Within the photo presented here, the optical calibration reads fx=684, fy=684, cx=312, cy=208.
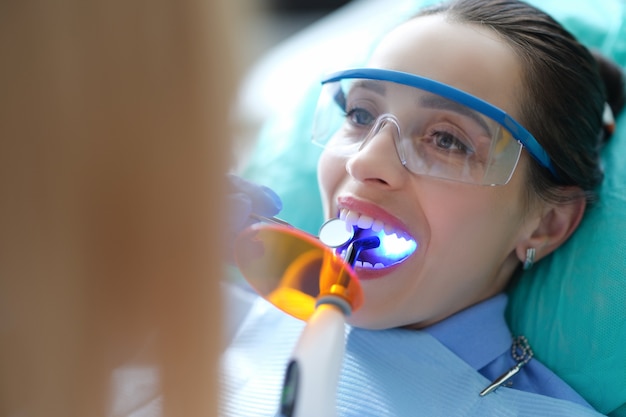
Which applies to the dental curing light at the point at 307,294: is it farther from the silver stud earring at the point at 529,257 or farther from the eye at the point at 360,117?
the silver stud earring at the point at 529,257

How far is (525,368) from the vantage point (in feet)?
4.20

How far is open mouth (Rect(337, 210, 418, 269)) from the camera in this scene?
43.5 inches

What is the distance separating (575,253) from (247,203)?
0.68 metres

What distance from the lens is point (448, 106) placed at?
1125 millimetres

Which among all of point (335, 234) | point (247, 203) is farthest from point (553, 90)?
point (247, 203)

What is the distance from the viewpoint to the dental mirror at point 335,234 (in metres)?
1.03

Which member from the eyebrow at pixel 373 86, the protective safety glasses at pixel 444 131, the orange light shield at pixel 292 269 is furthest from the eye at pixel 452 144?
the orange light shield at pixel 292 269

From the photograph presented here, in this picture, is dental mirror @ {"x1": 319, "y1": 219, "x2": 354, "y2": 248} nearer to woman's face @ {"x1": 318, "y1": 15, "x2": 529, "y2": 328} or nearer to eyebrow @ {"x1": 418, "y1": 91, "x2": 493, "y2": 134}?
woman's face @ {"x1": 318, "y1": 15, "x2": 529, "y2": 328}

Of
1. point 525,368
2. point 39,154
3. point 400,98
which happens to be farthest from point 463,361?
point 39,154

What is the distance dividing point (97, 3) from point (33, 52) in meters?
0.06

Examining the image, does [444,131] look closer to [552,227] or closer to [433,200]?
[433,200]

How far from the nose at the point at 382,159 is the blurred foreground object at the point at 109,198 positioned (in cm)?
52

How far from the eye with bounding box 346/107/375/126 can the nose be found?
0.23 ft

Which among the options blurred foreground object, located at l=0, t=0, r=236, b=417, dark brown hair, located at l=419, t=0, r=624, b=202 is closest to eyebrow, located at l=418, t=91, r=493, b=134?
dark brown hair, located at l=419, t=0, r=624, b=202
